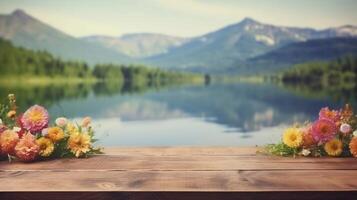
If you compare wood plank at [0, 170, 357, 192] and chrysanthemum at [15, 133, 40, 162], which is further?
chrysanthemum at [15, 133, 40, 162]

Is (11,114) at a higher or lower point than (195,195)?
higher

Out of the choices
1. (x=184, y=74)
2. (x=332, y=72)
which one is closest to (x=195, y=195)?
(x=332, y=72)

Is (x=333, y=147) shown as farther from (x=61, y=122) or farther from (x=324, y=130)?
(x=61, y=122)

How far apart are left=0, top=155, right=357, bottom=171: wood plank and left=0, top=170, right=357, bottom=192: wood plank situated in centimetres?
8

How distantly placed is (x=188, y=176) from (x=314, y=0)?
3678 cm

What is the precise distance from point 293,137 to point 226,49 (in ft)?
298

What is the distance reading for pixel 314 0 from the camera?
37000mm

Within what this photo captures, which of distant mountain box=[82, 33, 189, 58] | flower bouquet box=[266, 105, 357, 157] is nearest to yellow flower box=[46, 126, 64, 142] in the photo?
flower bouquet box=[266, 105, 357, 157]

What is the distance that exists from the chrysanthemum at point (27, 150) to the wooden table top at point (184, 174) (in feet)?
0.12

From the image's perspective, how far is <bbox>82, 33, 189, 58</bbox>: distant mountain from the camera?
78.9 metres

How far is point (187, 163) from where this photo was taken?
2.05 metres

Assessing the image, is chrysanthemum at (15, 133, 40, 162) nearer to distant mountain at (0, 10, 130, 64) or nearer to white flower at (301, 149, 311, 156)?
white flower at (301, 149, 311, 156)

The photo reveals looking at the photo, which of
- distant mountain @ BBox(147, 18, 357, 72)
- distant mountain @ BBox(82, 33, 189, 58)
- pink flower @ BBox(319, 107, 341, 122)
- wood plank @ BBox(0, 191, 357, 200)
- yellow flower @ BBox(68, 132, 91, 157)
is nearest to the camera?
wood plank @ BBox(0, 191, 357, 200)

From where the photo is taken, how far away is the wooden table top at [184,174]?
1.65m
